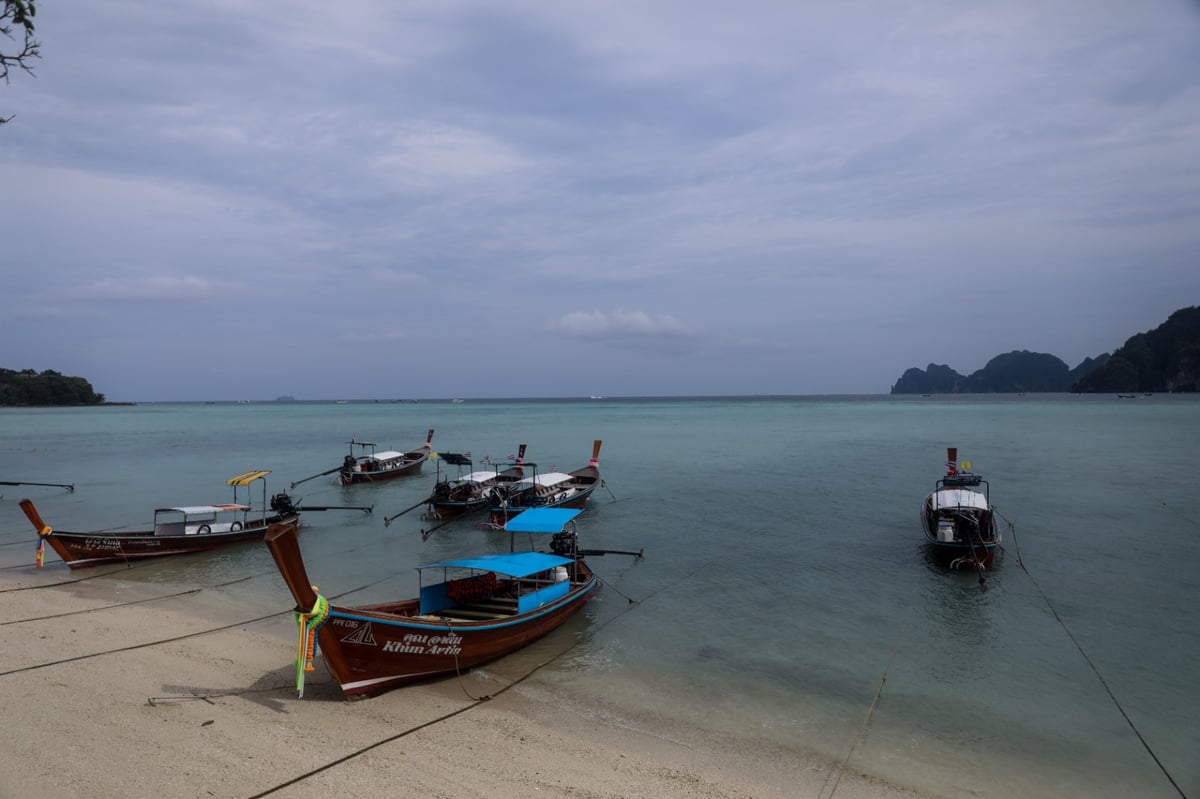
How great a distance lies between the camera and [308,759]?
8.82 m

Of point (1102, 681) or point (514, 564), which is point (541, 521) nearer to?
point (514, 564)

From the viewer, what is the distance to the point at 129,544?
69.7ft

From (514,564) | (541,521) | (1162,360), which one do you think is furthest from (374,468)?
(1162,360)

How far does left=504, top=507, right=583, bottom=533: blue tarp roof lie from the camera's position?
16453 millimetres

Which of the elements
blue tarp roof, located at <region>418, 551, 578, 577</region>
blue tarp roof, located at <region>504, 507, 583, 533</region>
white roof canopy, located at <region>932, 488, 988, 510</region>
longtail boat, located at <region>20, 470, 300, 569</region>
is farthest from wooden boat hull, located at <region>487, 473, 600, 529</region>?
white roof canopy, located at <region>932, 488, 988, 510</region>

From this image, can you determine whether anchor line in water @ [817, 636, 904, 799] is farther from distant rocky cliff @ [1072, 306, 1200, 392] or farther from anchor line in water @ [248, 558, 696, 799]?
distant rocky cliff @ [1072, 306, 1200, 392]

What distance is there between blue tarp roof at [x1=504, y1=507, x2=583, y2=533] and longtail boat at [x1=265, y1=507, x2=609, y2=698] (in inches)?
1.7

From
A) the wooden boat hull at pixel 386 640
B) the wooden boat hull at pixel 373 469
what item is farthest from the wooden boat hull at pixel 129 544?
the wooden boat hull at pixel 373 469

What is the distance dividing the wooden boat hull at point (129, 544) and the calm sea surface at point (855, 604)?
620 mm

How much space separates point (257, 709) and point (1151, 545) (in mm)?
28972

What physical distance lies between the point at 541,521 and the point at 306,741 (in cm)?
840

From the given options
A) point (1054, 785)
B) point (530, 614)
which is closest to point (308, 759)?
point (530, 614)

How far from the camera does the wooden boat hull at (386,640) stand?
9.76 m

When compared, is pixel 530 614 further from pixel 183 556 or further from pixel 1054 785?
pixel 183 556
